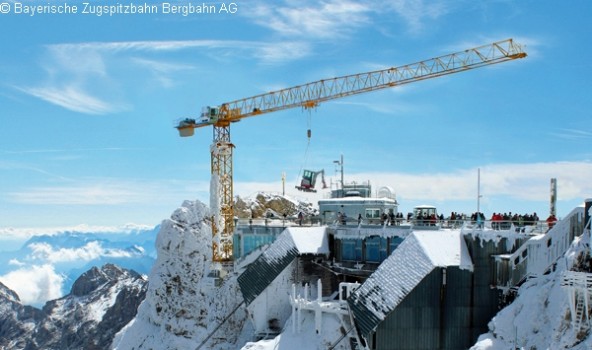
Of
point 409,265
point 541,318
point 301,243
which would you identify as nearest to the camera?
point 541,318

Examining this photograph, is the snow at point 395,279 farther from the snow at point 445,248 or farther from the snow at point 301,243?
the snow at point 301,243

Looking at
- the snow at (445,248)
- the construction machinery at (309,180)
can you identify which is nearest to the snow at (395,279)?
the snow at (445,248)

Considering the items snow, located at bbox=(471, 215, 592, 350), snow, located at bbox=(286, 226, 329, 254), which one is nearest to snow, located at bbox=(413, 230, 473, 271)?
snow, located at bbox=(471, 215, 592, 350)

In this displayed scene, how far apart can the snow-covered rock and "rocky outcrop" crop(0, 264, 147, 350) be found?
70044 millimetres

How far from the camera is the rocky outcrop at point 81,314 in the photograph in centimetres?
16188

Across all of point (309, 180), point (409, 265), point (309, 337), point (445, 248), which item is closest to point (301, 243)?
point (309, 337)

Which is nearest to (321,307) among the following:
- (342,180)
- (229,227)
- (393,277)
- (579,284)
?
(393,277)

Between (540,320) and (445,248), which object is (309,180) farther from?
(540,320)

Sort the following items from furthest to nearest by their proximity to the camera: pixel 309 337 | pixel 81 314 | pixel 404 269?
1. pixel 81 314
2. pixel 309 337
3. pixel 404 269

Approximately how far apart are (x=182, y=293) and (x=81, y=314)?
9270 centimetres

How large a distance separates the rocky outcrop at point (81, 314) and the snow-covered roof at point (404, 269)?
124 meters

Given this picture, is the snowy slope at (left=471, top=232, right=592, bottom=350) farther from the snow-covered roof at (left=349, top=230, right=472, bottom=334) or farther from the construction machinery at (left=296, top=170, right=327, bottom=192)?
the construction machinery at (left=296, top=170, right=327, bottom=192)

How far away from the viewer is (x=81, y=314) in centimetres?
17088

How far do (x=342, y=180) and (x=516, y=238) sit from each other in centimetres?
4735
